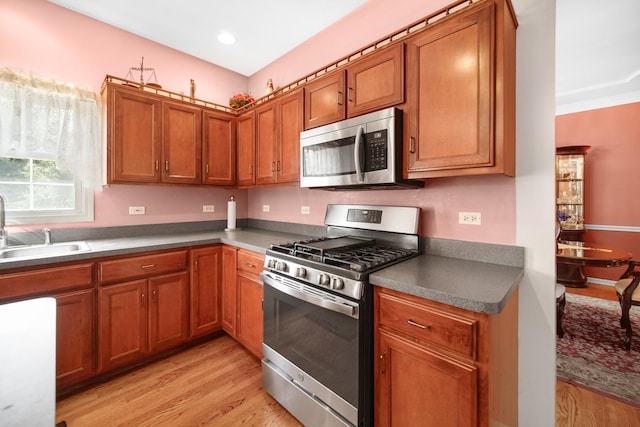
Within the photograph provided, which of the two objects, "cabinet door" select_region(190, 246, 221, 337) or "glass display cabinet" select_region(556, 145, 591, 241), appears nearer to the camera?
"cabinet door" select_region(190, 246, 221, 337)

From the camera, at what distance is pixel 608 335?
2719mm

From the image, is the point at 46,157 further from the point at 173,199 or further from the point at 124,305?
the point at 124,305

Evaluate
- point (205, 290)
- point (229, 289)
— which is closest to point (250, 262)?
point (229, 289)

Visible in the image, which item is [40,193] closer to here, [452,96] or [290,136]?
[290,136]

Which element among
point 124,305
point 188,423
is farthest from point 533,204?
point 124,305

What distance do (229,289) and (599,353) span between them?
325 centimetres

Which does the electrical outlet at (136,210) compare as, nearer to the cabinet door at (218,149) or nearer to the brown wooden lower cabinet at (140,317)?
the cabinet door at (218,149)

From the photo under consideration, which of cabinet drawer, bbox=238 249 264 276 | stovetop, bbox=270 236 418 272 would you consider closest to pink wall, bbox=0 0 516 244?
stovetop, bbox=270 236 418 272

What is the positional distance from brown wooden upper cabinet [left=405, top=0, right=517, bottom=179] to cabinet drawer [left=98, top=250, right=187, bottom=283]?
195cm

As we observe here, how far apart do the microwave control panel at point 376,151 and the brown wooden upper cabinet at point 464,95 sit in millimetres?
137

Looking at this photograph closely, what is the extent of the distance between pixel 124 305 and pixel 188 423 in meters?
0.96

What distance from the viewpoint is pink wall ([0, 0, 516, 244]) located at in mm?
1720

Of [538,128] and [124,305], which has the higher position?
[538,128]

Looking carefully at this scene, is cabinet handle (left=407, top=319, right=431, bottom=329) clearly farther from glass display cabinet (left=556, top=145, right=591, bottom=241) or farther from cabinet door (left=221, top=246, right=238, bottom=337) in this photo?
glass display cabinet (left=556, top=145, right=591, bottom=241)
